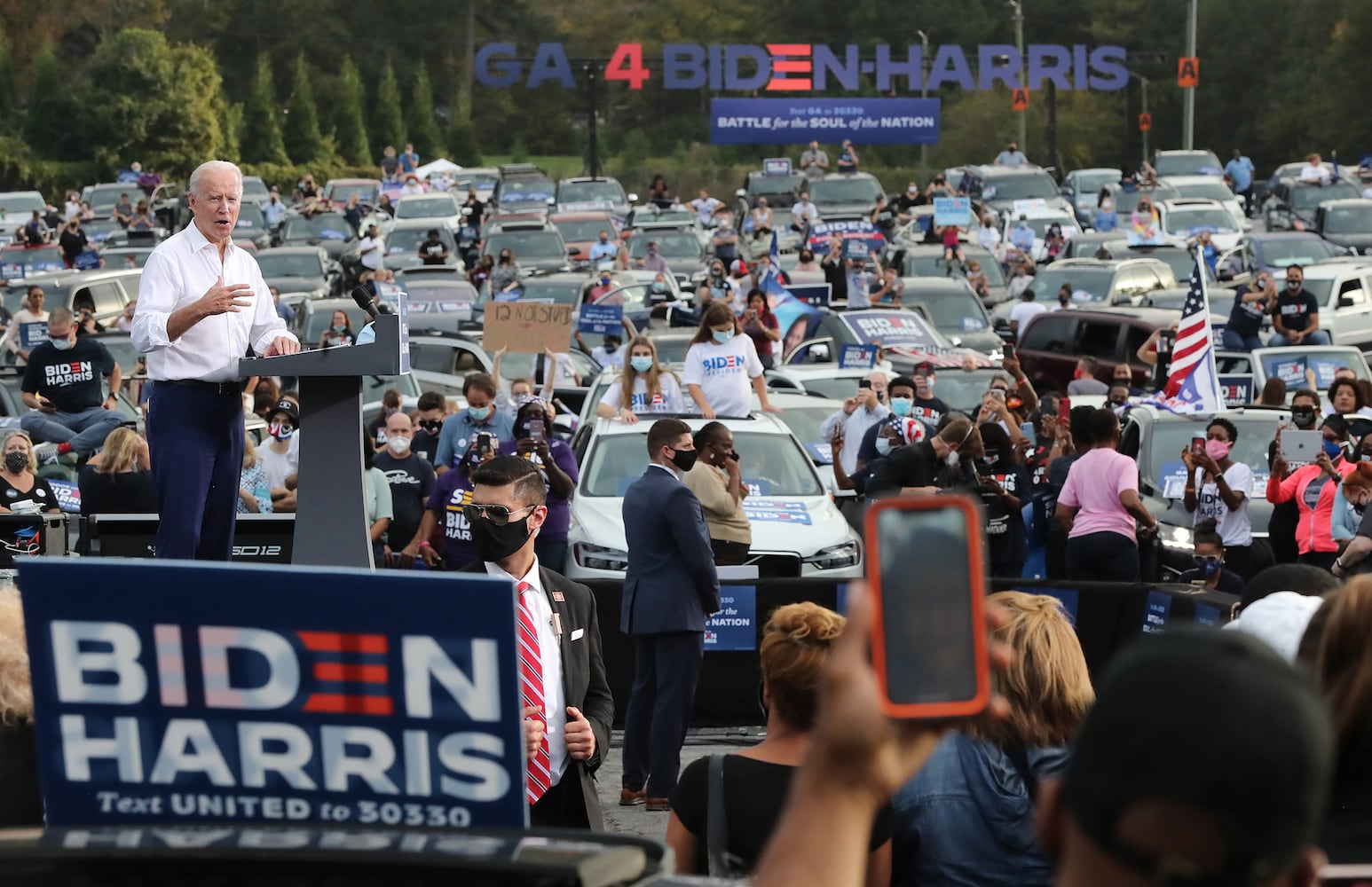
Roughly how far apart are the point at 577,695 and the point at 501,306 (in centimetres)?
1199

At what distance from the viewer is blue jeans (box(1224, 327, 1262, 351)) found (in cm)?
2297

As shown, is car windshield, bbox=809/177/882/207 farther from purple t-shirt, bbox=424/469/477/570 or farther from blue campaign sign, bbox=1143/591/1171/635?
blue campaign sign, bbox=1143/591/1171/635

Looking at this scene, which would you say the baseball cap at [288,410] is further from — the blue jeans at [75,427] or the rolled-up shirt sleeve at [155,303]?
the rolled-up shirt sleeve at [155,303]

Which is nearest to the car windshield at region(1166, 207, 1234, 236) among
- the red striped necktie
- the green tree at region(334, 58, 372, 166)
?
the red striped necktie

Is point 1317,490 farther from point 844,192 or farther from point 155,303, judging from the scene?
point 844,192

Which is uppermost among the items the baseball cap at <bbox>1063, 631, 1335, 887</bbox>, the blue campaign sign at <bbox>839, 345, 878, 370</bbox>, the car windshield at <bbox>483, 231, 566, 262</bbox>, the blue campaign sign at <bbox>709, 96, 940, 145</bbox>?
the blue campaign sign at <bbox>709, 96, 940, 145</bbox>

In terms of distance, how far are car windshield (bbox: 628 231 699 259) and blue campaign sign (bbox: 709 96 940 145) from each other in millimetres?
26837

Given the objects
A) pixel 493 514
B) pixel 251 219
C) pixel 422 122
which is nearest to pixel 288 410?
pixel 493 514

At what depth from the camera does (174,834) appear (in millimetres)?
2697

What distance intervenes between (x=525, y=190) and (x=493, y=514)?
140 ft

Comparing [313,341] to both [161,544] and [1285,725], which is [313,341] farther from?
[1285,725]

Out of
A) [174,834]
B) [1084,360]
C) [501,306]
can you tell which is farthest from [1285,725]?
[1084,360]

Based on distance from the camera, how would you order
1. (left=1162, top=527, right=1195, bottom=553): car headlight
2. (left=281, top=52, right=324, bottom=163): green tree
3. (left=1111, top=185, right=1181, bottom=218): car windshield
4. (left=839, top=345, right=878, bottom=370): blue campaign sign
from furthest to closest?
1. (left=281, top=52, right=324, bottom=163): green tree
2. (left=1111, top=185, right=1181, bottom=218): car windshield
3. (left=839, top=345, right=878, bottom=370): blue campaign sign
4. (left=1162, top=527, right=1195, bottom=553): car headlight

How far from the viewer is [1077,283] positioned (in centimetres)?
2977
